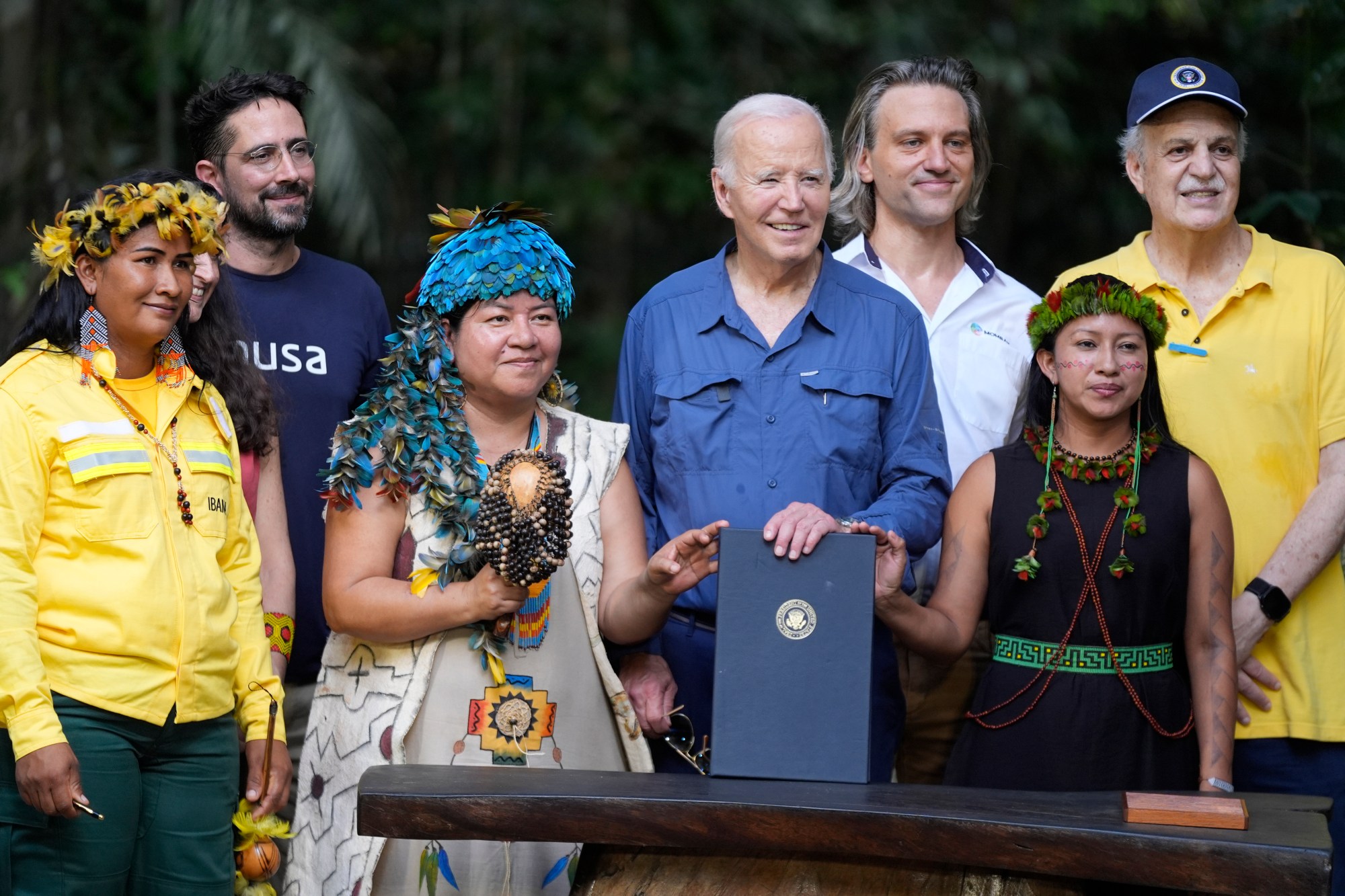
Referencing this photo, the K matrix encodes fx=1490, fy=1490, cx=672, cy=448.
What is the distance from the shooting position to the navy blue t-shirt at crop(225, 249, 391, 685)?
395cm

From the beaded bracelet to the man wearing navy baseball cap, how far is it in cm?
230

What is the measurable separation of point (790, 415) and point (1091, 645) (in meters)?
0.90

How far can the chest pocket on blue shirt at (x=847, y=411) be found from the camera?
3621 millimetres

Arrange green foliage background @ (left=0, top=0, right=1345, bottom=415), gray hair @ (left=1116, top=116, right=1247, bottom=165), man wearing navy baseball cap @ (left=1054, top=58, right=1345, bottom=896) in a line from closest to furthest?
man wearing navy baseball cap @ (left=1054, top=58, right=1345, bottom=896) < gray hair @ (left=1116, top=116, right=1247, bottom=165) < green foliage background @ (left=0, top=0, right=1345, bottom=415)

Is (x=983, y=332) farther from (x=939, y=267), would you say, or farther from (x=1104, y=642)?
(x=1104, y=642)

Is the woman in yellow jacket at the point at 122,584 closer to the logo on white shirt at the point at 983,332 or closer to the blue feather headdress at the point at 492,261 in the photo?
the blue feather headdress at the point at 492,261

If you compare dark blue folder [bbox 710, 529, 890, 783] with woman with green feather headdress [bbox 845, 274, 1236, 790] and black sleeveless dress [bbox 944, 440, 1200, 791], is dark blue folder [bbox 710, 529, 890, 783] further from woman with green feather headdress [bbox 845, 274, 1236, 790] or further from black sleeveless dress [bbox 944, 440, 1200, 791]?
black sleeveless dress [bbox 944, 440, 1200, 791]

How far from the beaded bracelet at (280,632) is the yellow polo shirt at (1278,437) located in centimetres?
230

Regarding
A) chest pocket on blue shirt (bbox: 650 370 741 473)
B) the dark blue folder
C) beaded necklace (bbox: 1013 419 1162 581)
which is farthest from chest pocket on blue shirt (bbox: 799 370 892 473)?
the dark blue folder

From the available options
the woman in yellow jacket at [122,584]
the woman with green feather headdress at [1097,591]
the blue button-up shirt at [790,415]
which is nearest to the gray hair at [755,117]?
the blue button-up shirt at [790,415]

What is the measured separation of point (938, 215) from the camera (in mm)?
4176

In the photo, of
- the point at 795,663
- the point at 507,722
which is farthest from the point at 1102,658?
the point at 507,722

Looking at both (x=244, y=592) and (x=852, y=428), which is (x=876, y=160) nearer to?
(x=852, y=428)

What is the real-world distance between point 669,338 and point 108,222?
4.45ft
